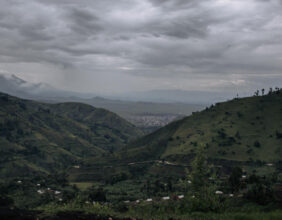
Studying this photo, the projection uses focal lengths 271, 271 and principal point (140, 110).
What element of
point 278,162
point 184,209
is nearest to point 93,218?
point 184,209

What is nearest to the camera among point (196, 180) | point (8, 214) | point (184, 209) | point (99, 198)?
point (8, 214)

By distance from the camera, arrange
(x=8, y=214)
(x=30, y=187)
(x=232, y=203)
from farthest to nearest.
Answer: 1. (x=30, y=187)
2. (x=232, y=203)
3. (x=8, y=214)

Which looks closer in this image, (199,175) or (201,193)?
(201,193)

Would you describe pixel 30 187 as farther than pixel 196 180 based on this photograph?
Yes

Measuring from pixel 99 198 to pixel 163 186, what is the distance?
135ft

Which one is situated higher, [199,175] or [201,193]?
[199,175]

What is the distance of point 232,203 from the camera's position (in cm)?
5141

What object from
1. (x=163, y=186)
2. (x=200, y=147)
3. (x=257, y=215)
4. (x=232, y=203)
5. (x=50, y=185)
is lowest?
(x=50, y=185)

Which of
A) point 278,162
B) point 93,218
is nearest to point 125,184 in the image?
point 278,162

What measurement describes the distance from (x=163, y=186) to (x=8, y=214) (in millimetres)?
120558

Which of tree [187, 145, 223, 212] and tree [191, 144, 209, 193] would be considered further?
tree [191, 144, 209, 193]

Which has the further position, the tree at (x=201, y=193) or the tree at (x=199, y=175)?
the tree at (x=199, y=175)

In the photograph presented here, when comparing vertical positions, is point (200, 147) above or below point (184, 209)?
above

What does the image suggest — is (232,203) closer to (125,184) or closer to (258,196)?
(258,196)
